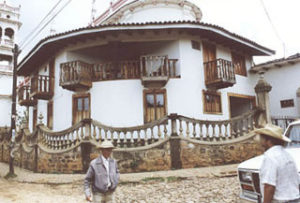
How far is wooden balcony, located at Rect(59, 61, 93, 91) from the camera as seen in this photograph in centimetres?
1398

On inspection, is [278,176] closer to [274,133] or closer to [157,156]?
[274,133]

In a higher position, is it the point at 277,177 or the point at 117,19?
the point at 117,19

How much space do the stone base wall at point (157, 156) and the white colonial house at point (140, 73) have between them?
3.59 m

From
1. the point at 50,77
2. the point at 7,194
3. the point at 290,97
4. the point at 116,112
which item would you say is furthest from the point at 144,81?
the point at 290,97

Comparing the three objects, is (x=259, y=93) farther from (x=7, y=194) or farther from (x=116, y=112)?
(x=7, y=194)

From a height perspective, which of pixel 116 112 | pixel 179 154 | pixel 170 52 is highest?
pixel 170 52

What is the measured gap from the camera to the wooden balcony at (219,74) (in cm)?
1424

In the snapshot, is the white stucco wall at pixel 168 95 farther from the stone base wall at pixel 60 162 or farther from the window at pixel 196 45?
the stone base wall at pixel 60 162

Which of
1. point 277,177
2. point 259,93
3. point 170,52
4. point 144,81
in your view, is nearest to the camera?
point 277,177

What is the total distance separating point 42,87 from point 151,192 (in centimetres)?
1217

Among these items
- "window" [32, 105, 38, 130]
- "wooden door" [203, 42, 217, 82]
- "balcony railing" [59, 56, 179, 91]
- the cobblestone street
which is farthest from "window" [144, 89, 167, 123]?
"window" [32, 105, 38, 130]

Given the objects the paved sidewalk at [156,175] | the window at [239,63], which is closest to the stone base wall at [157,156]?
the paved sidewalk at [156,175]

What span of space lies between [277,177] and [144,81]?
446 inches

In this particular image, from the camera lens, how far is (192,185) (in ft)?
25.4
